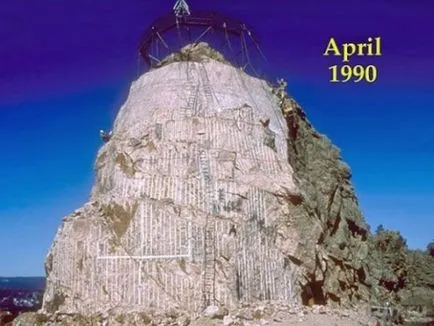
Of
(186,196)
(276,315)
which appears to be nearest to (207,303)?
(276,315)

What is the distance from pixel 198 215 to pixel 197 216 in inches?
3.2

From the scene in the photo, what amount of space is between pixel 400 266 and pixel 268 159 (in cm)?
1848

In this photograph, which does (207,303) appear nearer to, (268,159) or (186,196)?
→ (186,196)

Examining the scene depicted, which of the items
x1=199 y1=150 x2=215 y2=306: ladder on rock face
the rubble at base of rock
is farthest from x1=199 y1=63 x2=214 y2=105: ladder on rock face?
the rubble at base of rock

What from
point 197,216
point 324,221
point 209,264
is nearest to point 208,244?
point 209,264

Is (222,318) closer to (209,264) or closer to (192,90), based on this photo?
(209,264)

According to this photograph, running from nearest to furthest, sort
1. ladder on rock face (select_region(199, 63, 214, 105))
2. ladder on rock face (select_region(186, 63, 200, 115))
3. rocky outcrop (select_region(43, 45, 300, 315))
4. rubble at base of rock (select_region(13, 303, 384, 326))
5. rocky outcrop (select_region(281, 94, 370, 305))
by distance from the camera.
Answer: rubble at base of rock (select_region(13, 303, 384, 326))
rocky outcrop (select_region(43, 45, 300, 315))
rocky outcrop (select_region(281, 94, 370, 305))
ladder on rock face (select_region(186, 63, 200, 115))
ladder on rock face (select_region(199, 63, 214, 105))

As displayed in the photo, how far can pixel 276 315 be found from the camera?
2094cm

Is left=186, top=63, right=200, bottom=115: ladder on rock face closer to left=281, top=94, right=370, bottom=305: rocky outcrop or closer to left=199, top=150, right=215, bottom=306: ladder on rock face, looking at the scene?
left=199, top=150, right=215, bottom=306: ladder on rock face

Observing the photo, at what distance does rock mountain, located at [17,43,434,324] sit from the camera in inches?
882

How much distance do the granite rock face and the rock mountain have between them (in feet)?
0.15

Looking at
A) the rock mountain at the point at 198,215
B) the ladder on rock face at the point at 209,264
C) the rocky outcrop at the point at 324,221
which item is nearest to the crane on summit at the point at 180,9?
the rock mountain at the point at 198,215

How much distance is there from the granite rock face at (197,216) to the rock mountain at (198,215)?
0.05 m

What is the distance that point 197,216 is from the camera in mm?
23094
